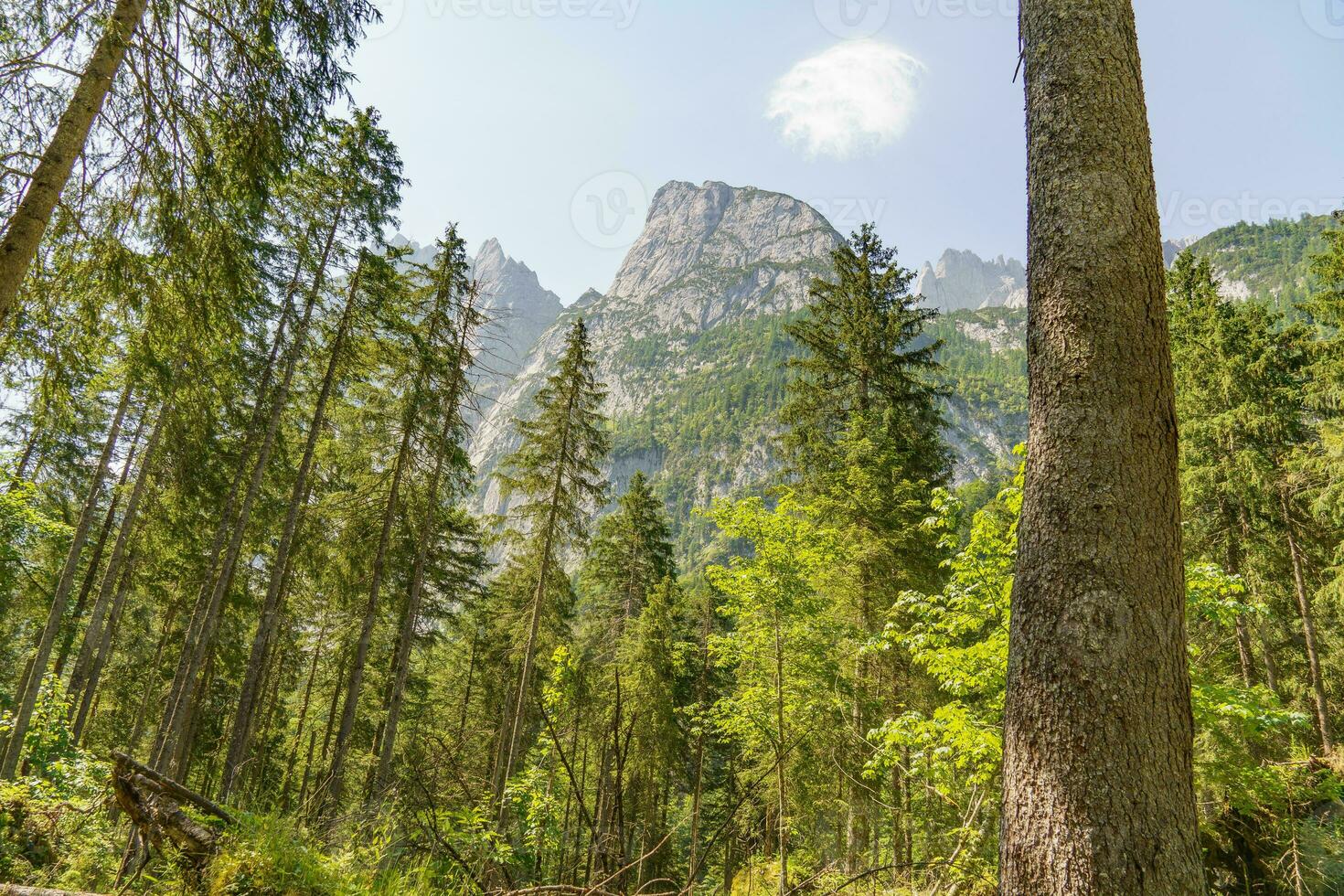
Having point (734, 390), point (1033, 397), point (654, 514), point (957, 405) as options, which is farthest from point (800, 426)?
point (957, 405)

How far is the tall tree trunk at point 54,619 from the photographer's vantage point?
9812 millimetres

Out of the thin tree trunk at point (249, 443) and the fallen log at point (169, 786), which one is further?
the thin tree trunk at point (249, 443)

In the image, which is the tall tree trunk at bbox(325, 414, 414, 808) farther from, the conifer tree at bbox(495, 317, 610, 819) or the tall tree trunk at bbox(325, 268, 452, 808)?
the conifer tree at bbox(495, 317, 610, 819)

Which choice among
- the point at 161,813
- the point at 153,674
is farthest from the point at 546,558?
the point at 153,674

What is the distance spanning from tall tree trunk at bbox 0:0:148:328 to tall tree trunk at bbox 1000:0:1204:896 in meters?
6.30

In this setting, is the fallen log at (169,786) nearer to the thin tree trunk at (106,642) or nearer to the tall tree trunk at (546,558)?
the tall tree trunk at (546,558)

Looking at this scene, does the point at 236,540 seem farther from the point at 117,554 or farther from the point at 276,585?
the point at 117,554

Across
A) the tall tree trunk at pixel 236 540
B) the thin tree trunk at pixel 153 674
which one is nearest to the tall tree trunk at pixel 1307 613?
the tall tree trunk at pixel 236 540

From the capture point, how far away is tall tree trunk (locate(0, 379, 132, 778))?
981 cm

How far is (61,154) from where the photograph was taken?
15.0 feet

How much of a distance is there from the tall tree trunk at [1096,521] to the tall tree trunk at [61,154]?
6.30 meters

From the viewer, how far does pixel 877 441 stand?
41.3 ft

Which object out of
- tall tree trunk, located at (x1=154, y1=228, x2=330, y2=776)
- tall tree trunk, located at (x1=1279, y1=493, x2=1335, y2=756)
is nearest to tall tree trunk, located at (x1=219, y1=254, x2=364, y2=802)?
tall tree trunk, located at (x1=154, y1=228, x2=330, y2=776)

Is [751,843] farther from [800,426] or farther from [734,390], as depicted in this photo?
[734,390]
